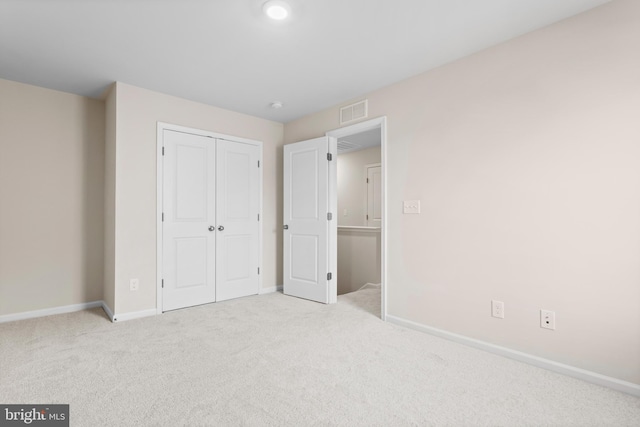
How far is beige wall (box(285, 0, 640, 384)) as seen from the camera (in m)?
1.99

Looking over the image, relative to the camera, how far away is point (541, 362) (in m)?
2.25

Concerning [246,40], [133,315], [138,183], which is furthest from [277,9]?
[133,315]

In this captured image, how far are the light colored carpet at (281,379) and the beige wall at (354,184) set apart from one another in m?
3.46

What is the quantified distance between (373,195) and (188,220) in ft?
11.6

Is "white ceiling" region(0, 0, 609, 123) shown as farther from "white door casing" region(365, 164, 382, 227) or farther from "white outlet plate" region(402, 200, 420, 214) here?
"white door casing" region(365, 164, 382, 227)

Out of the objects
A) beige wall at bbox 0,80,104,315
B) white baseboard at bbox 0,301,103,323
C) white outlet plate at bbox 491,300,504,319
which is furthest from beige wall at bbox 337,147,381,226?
white baseboard at bbox 0,301,103,323

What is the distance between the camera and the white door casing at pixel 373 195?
237 inches

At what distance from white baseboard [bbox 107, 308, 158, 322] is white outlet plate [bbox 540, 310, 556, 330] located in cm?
357

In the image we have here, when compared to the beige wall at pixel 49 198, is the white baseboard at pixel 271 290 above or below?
below

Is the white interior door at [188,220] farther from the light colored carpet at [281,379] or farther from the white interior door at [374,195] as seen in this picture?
the white interior door at [374,195]

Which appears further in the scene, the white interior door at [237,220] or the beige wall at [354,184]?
the beige wall at [354,184]

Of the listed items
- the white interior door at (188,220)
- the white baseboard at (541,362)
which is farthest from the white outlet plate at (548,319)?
the white interior door at (188,220)

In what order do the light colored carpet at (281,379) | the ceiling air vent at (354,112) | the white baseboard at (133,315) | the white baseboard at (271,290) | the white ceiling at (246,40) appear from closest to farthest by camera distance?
the light colored carpet at (281,379) → the white ceiling at (246,40) → the white baseboard at (133,315) → the ceiling air vent at (354,112) → the white baseboard at (271,290)

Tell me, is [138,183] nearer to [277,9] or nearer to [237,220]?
[237,220]
